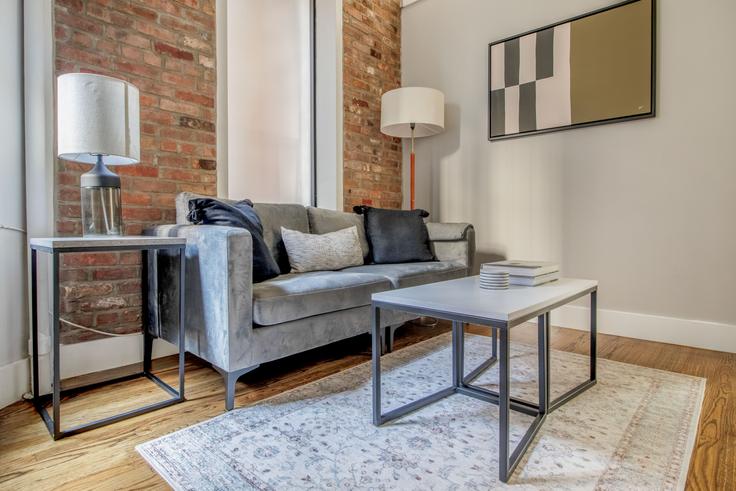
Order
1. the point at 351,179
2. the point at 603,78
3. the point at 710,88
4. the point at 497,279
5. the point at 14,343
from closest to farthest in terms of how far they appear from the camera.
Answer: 1. the point at 497,279
2. the point at 14,343
3. the point at 710,88
4. the point at 603,78
5. the point at 351,179

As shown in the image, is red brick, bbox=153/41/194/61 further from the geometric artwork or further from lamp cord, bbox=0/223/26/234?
the geometric artwork

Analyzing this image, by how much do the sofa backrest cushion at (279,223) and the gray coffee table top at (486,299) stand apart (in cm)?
107

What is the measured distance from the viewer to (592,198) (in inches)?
111

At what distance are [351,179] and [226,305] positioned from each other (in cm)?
203

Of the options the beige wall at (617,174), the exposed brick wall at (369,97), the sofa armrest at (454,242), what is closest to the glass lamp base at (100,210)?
the exposed brick wall at (369,97)

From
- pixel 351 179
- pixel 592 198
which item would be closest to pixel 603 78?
pixel 592 198

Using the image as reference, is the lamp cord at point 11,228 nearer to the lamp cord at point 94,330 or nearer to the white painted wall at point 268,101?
the lamp cord at point 94,330

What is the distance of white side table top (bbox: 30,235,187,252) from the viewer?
1.41 m

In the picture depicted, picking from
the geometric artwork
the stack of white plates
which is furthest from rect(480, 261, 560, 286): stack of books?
the geometric artwork

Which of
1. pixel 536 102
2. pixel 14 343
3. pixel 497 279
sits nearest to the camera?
pixel 497 279

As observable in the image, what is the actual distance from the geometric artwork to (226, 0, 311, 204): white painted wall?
1.52 m

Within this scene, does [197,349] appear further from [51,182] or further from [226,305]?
[51,182]

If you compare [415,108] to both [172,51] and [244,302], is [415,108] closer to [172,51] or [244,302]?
[172,51]

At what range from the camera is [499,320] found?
1.13 metres
